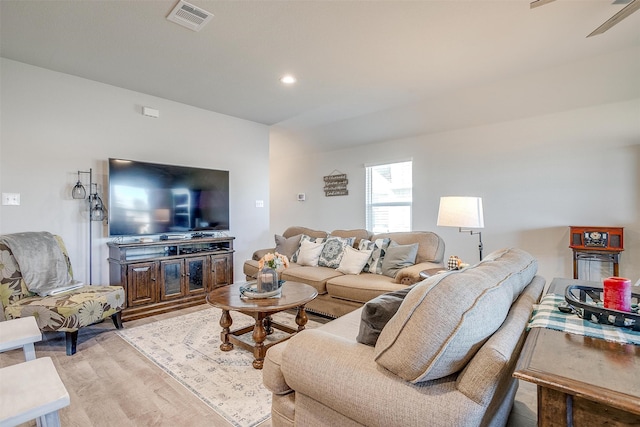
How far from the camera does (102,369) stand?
7.66 ft

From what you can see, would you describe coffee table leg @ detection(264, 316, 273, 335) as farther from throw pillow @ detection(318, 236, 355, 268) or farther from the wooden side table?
the wooden side table

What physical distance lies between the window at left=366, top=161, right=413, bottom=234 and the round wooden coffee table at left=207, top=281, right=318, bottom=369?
8.86 feet

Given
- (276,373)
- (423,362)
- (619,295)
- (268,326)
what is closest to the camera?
(423,362)

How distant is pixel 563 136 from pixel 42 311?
542cm

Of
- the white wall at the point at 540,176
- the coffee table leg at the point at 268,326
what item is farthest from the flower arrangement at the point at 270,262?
the white wall at the point at 540,176

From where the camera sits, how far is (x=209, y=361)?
2424 mm

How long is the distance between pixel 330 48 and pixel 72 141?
2.88m

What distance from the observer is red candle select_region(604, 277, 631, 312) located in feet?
3.74

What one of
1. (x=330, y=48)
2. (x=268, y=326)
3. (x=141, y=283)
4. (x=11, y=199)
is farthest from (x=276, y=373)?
(x=11, y=199)

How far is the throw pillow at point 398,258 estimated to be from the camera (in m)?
3.19

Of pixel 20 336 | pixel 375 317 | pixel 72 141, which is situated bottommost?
pixel 20 336

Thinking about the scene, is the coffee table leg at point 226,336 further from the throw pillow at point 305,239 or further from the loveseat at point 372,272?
the throw pillow at point 305,239

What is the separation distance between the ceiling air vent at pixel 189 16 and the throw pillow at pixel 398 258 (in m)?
2.63

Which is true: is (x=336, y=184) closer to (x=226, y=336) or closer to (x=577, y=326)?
(x=226, y=336)
